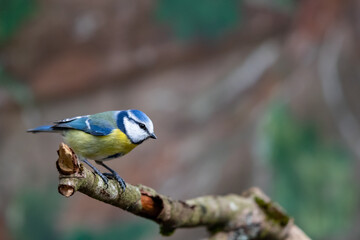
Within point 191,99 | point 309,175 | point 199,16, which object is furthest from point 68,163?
point 309,175

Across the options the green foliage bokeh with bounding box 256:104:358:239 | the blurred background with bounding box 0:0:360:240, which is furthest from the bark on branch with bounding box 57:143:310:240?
the green foliage bokeh with bounding box 256:104:358:239

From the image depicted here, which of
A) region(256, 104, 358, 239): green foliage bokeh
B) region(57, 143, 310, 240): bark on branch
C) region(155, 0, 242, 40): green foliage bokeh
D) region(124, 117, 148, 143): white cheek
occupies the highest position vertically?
region(155, 0, 242, 40): green foliage bokeh

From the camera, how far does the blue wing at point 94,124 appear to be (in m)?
1.57

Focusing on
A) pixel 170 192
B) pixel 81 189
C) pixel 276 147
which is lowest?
pixel 81 189

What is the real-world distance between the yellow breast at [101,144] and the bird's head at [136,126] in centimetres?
2

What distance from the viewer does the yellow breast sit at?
1.57 metres

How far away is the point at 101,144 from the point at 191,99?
180 cm

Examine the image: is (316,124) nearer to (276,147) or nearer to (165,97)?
(276,147)

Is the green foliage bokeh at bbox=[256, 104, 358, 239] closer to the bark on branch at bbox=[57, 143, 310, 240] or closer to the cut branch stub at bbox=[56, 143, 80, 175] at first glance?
the bark on branch at bbox=[57, 143, 310, 240]

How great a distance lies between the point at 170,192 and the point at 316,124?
133 centimetres

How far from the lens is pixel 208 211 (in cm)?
174

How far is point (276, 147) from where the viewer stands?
337cm

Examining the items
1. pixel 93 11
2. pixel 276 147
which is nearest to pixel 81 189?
pixel 93 11

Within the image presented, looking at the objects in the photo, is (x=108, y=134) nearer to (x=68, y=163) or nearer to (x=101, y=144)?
(x=101, y=144)
